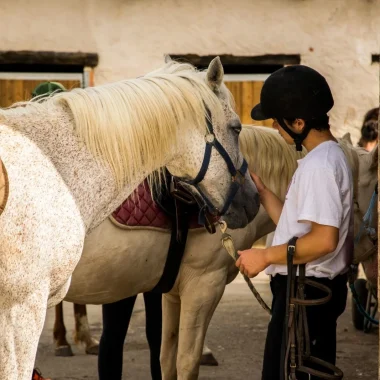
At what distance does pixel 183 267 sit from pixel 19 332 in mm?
1793

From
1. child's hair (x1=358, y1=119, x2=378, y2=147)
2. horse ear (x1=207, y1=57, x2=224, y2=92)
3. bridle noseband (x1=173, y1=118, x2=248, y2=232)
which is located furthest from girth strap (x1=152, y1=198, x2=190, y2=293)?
child's hair (x1=358, y1=119, x2=378, y2=147)

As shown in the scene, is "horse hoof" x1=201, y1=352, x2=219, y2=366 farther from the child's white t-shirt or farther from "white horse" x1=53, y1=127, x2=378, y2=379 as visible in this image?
the child's white t-shirt

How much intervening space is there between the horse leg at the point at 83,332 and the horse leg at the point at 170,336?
5.98 ft

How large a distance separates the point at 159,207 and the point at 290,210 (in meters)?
1.10

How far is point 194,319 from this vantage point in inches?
188

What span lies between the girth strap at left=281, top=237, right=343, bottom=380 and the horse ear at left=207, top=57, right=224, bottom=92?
0.73 metres

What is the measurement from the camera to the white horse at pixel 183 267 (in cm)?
464

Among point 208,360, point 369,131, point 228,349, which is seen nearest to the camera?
point 208,360

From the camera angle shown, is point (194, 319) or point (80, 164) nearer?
point (80, 164)

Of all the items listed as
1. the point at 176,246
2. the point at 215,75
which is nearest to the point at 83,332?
the point at 176,246

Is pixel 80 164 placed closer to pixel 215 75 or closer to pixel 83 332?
pixel 215 75

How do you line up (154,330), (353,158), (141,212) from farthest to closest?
(154,330), (353,158), (141,212)

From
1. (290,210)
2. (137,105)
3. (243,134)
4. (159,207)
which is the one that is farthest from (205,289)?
(137,105)

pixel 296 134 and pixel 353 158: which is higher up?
pixel 296 134
